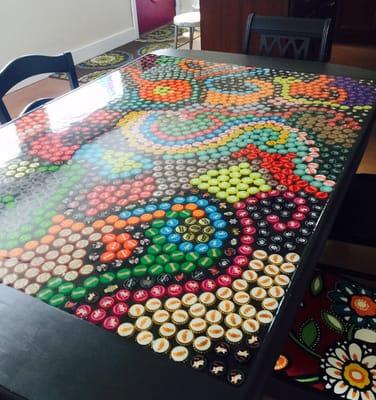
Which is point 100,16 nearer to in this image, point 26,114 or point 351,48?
point 351,48

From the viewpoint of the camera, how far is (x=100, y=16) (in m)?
4.11

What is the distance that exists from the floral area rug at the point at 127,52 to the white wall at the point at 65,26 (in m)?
0.11

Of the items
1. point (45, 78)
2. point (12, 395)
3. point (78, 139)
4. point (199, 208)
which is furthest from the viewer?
point (45, 78)

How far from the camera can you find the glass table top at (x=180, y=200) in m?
0.65

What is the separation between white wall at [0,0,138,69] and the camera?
128 inches

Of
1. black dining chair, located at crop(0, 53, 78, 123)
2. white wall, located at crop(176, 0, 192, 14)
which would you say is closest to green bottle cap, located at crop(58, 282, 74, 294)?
black dining chair, located at crop(0, 53, 78, 123)

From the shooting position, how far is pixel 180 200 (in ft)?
2.93

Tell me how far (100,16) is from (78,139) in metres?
3.42

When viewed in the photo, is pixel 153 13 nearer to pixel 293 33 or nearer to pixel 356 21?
pixel 356 21

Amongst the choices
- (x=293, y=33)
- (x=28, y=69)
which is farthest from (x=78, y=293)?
(x=293, y=33)

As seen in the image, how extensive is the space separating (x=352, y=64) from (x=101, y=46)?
7.79 feet

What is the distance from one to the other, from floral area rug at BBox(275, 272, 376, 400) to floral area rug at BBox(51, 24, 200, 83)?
298cm

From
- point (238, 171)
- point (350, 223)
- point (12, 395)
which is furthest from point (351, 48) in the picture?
point (12, 395)

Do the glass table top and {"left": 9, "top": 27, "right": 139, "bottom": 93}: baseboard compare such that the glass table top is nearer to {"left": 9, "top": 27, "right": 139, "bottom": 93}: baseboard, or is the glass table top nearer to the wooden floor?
the wooden floor
